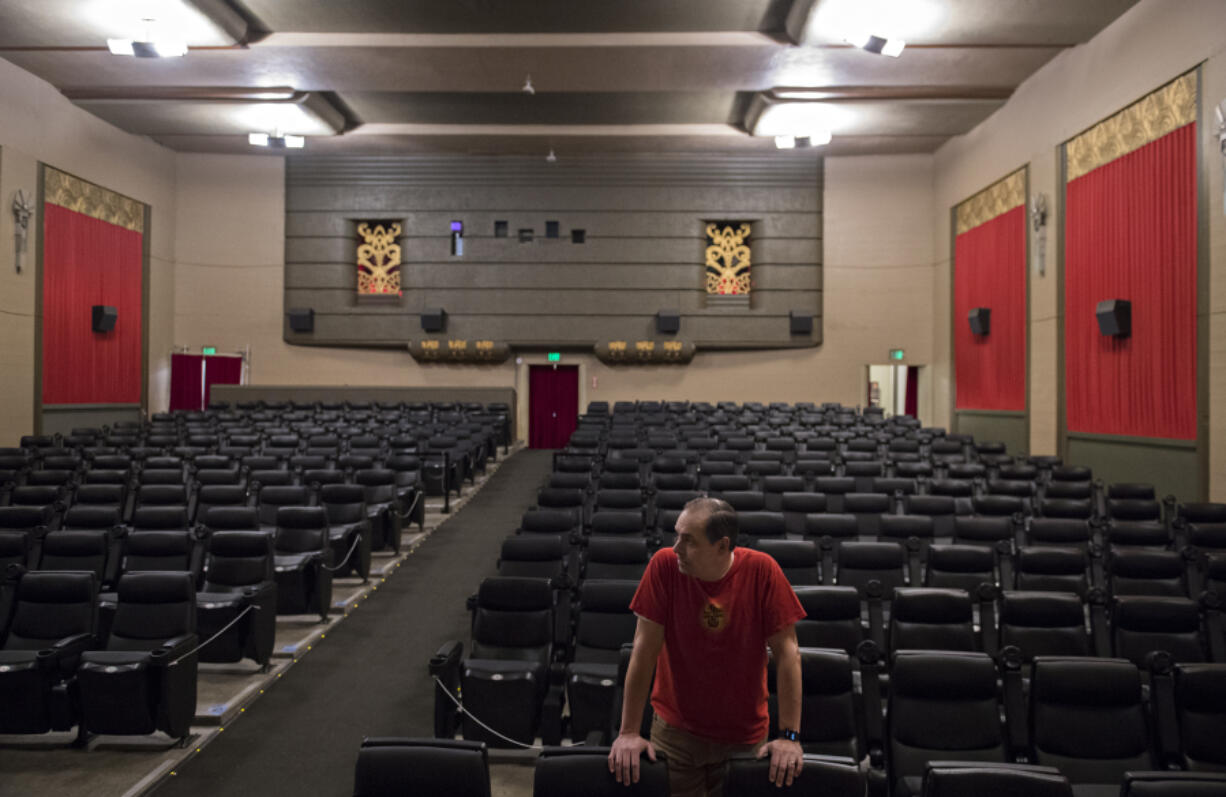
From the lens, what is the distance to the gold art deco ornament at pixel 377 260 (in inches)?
772

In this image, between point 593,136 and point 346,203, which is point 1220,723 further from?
point 346,203

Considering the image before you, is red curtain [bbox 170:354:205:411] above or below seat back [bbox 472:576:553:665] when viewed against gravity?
above

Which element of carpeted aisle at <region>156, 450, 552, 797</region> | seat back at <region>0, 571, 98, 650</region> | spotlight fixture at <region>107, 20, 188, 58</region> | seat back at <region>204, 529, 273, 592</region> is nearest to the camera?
carpeted aisle at <region>156, 450, 552, 797</region>

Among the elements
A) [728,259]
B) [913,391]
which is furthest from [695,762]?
[913,391]

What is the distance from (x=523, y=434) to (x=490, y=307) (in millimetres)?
3158

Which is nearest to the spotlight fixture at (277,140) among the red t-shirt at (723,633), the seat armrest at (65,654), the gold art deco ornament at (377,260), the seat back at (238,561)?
the gold art deco ornament at (377,260)

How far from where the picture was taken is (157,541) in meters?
5.80

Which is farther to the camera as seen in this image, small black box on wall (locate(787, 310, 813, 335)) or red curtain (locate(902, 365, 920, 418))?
red curtain (locate(902, 365, 920, 418))

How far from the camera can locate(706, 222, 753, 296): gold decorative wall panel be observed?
19469mm

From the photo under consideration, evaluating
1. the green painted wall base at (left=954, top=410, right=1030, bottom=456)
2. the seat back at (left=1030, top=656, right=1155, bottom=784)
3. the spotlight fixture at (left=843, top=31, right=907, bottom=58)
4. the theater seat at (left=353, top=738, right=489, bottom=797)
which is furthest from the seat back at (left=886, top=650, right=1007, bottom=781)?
the green painted wall base at (left=954, top=410, right=1030, bottom=456)

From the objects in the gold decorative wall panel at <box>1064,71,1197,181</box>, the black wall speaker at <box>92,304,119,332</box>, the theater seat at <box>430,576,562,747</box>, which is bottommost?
the theater seat at <box>430,576,562,747</box>

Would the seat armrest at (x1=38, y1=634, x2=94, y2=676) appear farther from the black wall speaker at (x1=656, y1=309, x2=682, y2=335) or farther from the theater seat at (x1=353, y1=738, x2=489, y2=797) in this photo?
the black wall speaker at (x1=656, y1=309, x2=682, y2=335)

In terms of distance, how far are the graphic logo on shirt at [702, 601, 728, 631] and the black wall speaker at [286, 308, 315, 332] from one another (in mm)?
18198

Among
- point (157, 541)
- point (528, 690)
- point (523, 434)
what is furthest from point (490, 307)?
point (528, 690)
